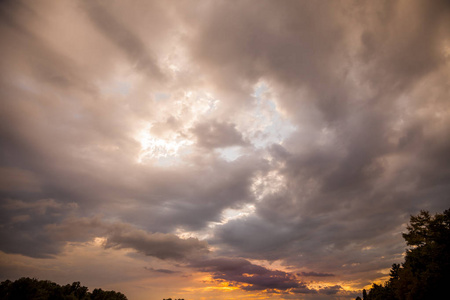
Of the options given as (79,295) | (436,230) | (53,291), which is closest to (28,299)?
(53,291)

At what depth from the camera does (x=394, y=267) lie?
89.8 metres

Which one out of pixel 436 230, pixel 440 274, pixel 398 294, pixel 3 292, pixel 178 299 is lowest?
pixel 178 299

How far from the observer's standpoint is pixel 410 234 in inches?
1988

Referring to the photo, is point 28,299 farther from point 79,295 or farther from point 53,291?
point 79,295

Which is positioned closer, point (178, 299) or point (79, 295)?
point (79, 295)

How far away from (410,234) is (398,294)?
573 inches

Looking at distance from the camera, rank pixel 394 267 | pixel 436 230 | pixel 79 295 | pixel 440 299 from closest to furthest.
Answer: pixel 440 299 → pixel 436 230 → pixel 79 295 → pixel 394 267

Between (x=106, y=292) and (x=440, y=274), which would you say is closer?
(x=440, y=274)

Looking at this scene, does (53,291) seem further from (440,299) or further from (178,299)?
(440,299)

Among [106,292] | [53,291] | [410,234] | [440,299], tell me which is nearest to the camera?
[440,299]

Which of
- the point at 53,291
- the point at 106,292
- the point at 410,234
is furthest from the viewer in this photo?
the point at 106,292

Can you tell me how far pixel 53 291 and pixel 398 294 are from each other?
3923 inches

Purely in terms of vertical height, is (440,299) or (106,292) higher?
(440,299)

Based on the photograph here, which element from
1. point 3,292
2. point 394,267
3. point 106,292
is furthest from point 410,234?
point 106,292
